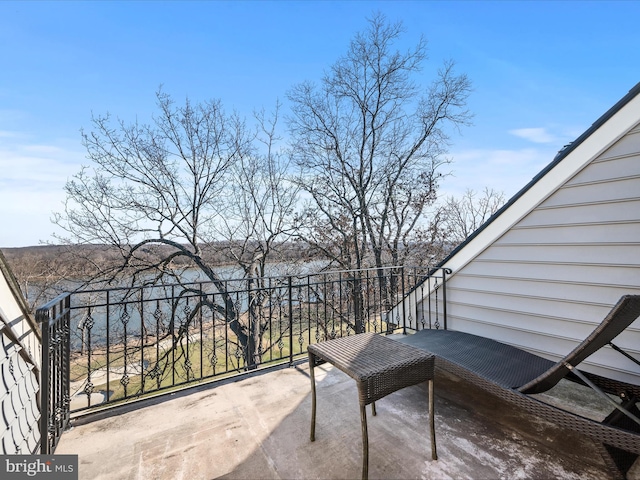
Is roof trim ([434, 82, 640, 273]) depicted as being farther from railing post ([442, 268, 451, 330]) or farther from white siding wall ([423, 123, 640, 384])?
railing post ([442, 268, 451, 330])

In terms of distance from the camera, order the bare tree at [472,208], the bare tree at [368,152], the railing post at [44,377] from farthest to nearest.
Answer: the bare tree at [472,208] → the bare tree at [368,152] → the railing post at [44,377]

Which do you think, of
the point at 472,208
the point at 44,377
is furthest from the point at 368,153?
the point at 44,377

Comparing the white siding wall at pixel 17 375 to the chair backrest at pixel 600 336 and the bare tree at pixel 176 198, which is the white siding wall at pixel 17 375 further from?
the bare tree at pixel 176 198

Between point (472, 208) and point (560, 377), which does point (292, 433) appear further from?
point (472, 208)

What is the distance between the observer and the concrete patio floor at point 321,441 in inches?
63.2

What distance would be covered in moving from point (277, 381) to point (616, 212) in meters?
3.20

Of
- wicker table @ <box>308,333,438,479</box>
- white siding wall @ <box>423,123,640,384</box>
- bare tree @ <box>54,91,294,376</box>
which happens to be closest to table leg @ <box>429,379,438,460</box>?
wicker table @ <box>308,333,438,479</box>

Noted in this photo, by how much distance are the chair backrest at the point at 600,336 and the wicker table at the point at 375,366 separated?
0.69 meters

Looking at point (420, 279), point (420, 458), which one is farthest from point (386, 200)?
point (420, 458)

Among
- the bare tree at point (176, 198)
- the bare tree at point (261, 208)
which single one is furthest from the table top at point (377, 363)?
the bare tree at point (261, 208)

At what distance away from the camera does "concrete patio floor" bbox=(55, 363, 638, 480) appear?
1.61 m

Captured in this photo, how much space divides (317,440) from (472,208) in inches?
546

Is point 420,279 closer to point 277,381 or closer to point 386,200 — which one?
point 277,381

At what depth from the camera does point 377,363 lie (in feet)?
5.24
